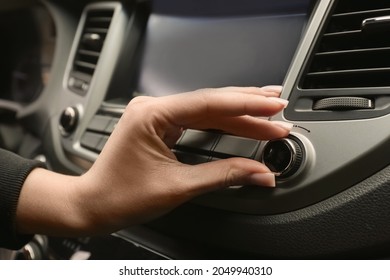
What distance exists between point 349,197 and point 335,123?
0.27ft

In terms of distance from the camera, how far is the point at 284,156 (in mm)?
467

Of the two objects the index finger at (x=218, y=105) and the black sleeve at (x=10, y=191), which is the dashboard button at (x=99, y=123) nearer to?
the black sleeve at (x=10, y=191)

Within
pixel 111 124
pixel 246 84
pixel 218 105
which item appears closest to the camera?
pixel 218 105

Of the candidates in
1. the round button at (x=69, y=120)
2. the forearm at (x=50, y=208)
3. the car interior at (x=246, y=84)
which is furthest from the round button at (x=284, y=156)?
the round button at (x=69, y=120)

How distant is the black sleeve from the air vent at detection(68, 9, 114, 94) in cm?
34

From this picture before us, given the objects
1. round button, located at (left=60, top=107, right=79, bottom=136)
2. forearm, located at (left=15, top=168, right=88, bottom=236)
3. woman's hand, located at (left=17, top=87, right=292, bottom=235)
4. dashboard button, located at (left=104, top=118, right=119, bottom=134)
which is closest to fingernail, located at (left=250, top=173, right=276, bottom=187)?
woman's hand, located at (left=17, top=87, right=292, bottom=235)

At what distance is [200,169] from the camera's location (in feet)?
1.58

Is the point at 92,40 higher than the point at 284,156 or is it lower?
higher

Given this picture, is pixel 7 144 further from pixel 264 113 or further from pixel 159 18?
pixel 264 113

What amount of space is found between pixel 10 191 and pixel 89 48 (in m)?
0.49

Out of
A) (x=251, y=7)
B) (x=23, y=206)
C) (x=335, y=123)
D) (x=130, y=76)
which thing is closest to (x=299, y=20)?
(x=251, y=7)

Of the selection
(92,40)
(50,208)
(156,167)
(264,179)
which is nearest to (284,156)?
(264,179)

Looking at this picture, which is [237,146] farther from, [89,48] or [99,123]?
[89,48]
